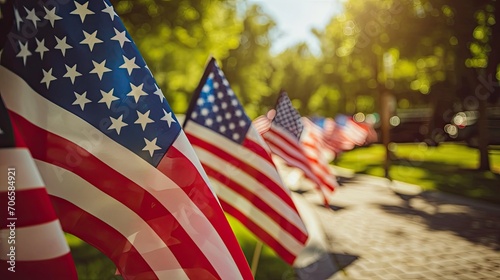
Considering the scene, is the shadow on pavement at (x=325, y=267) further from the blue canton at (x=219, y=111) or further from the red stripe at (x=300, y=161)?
the blue canton at (x=219, y=111)

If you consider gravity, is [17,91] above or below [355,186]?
above

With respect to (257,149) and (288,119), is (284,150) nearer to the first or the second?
(288,119)

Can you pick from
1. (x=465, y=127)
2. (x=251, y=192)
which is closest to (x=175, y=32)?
(x=251, y=192)

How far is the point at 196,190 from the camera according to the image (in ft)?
9.82

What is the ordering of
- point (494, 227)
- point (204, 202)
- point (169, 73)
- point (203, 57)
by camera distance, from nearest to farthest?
point (204, 202), point (494, 227), point (203, 57), point (169, 73)

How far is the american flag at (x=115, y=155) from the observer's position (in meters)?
2.80

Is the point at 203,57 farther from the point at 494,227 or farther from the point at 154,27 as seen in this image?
the point at 494,227

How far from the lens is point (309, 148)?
338 inches

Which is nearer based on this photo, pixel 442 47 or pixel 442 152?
pixel 442 47

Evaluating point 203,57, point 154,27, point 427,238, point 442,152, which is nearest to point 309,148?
point 427,238

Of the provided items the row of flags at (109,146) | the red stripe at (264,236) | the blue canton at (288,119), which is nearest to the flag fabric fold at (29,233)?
the row of flags at (109,146)

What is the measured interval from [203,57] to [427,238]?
13.2 metres

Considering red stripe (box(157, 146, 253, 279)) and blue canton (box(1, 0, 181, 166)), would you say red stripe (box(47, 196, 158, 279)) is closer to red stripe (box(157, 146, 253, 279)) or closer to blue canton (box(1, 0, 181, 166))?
red stripe (box(157, 146, 253, 279))

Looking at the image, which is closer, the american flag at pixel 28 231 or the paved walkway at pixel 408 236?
the american flag at pixel 28 231
